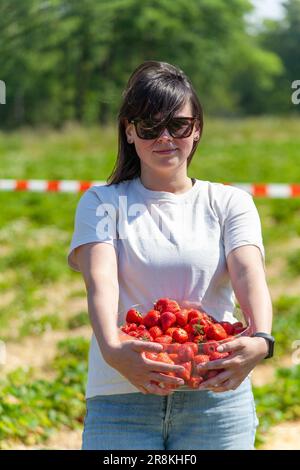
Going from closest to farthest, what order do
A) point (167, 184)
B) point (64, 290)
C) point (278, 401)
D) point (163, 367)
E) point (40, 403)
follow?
point (163, 367) < point (167, 184) < point (40, 403) < point (278, 401) < point (64, 290)

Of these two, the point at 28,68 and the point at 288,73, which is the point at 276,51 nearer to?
the point at 288,73

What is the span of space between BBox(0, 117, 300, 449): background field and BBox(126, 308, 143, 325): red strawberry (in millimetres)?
2728

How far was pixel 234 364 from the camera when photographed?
2.10 m

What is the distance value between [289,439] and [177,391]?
3.03 meters

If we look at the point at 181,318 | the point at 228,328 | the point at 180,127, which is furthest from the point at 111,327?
the point at 180,127

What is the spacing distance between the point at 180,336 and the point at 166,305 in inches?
3.7

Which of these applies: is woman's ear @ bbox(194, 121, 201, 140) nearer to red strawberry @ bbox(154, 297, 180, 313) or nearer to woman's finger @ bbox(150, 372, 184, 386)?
red strawberry @ bbox(154, 297, 180, 313)

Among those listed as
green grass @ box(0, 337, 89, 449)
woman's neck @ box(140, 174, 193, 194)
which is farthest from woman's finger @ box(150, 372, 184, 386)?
green grass @ box(0, 337, 89, 449)

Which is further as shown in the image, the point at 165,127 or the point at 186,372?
the point at 165,127

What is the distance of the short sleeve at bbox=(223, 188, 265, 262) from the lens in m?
2.30

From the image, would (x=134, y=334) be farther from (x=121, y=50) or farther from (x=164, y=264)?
(x=121, y=50)

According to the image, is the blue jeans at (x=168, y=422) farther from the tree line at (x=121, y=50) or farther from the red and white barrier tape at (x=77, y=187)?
the tree line at (x=121, y=50)

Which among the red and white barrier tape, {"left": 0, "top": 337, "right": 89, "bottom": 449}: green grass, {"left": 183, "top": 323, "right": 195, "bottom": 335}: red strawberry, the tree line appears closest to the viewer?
{"left": 183, "top": 323, "right": 195, "bottom": 335}: red strawberry

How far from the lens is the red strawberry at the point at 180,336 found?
6.98 feet
